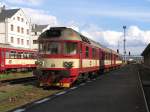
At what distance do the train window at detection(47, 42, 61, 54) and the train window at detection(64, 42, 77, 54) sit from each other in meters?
0.39

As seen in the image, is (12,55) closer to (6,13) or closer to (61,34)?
(61,34)

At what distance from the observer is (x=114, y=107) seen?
14.5 m

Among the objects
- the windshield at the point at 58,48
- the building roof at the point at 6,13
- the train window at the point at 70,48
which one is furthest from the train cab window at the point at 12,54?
the building roof at the point at 6,13

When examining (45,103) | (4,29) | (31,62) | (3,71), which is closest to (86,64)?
(45,103)

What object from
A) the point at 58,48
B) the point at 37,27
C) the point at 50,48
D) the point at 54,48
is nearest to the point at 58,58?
the point at 58,48

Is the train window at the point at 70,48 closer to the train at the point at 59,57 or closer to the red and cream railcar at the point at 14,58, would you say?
the train at the point at 59,57

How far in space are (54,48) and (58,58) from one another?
2.30 ft

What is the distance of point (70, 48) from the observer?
893 inches

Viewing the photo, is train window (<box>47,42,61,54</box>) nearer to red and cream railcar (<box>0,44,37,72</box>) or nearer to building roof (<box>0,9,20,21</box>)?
red and cream railcar (<box>0,44,37,72</box>)

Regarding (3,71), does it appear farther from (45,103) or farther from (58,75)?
(45,103)

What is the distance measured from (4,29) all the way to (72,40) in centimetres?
6461

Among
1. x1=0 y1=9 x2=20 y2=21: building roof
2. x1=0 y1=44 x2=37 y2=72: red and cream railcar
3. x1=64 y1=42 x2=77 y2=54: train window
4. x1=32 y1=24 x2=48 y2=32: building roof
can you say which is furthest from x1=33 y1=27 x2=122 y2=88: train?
x1=32 y1=24 x2=48 y2=32: building roof

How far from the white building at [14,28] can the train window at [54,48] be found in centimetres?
6177

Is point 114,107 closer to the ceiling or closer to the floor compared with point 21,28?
closer to the floor
